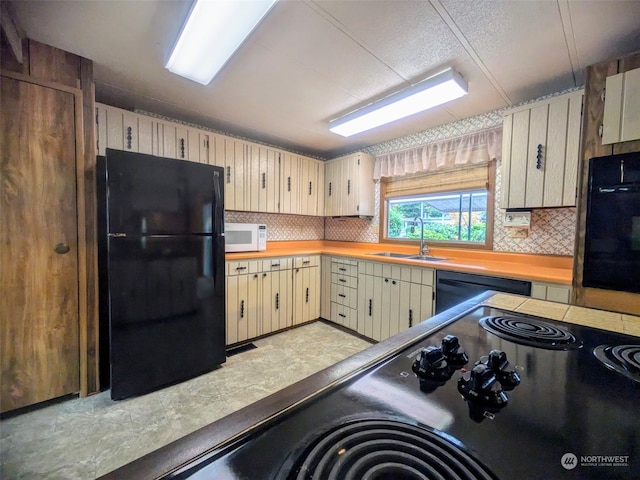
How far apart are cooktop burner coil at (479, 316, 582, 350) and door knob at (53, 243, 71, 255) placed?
8.11ft

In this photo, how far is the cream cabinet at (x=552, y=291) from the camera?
5.69 ft

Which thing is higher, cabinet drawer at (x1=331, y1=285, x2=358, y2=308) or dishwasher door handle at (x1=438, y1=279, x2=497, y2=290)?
dishwasher door handle at (x1=438, y1=279, x2=497, y2=290)

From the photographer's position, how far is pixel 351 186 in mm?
3578

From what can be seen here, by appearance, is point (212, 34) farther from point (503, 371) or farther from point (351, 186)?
point (351, 186)

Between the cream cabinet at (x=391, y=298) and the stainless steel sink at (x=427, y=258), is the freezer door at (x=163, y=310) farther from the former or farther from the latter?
the stainless steel sink at (x=427, y=258)

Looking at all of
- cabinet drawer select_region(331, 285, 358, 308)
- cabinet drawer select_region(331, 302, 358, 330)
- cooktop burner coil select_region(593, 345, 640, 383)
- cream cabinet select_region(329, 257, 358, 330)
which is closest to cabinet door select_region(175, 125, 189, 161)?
cream cabinet select_region(329, 257, 358, 330)

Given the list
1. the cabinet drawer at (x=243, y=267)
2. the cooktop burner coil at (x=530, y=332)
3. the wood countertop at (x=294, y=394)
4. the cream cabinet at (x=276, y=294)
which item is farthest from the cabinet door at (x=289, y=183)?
Answer: the cooktop burner coil at (x=530, y=332)

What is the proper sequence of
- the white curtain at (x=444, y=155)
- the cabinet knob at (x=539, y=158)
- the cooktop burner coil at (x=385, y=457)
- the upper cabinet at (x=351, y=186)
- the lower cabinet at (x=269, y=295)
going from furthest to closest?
the upper cabinet at (x=351, y=186) → the lower cabinet at (x=269, y=295) → the white curtain at (x=444, y=155) → the cabinet knob at (x=539, y=158) → the cooktop burner coil at (x=385, y=457)

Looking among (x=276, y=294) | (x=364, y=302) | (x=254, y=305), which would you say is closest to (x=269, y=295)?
(x=276, y=294)

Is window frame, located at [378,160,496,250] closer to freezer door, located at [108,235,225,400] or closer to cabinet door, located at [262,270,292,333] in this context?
cabinet door, located at [262,270,292,333]

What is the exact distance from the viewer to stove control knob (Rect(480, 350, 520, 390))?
544 millimetres

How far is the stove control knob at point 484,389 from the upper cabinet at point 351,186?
10.1 ft

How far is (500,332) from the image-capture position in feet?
2.63

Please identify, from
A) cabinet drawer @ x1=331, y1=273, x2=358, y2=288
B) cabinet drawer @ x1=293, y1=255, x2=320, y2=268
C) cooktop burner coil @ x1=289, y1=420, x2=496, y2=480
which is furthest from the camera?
cabinet drawer @ x1=293, y1=255, x2=320, y2=268
